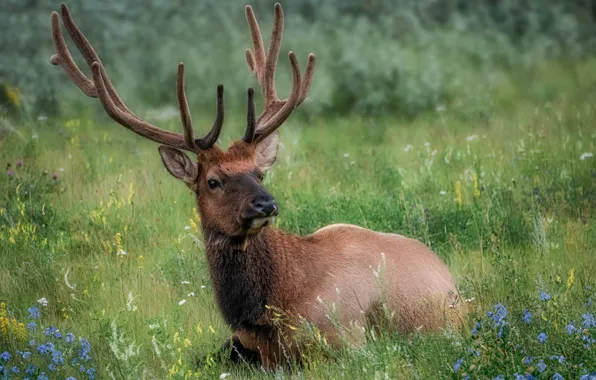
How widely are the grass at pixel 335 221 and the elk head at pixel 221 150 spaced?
2.49 feet

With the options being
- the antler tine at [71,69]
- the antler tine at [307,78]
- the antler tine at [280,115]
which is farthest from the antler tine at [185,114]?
the antler tine at [71,69]

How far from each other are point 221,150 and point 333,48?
8969 millimetres

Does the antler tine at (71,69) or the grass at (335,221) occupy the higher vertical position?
the antler tine at (71,69)

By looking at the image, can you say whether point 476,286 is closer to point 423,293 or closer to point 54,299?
point 423,293

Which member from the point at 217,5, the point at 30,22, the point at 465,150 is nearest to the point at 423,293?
the point at 465,150

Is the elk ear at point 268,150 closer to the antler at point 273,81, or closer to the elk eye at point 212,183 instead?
the antler at point 273,81

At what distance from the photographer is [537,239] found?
6.79 meters

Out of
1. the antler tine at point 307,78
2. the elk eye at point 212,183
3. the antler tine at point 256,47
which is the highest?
the antler tine at point 256,47

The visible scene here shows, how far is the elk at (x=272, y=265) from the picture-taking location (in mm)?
5504

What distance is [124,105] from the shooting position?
6.11 metres

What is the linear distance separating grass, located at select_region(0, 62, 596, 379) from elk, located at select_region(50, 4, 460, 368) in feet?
0.76

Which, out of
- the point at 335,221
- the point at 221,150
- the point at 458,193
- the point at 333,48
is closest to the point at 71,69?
the point at 221,150

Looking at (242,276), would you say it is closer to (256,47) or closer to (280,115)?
(280,115)

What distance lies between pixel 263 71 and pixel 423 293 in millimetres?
2141
